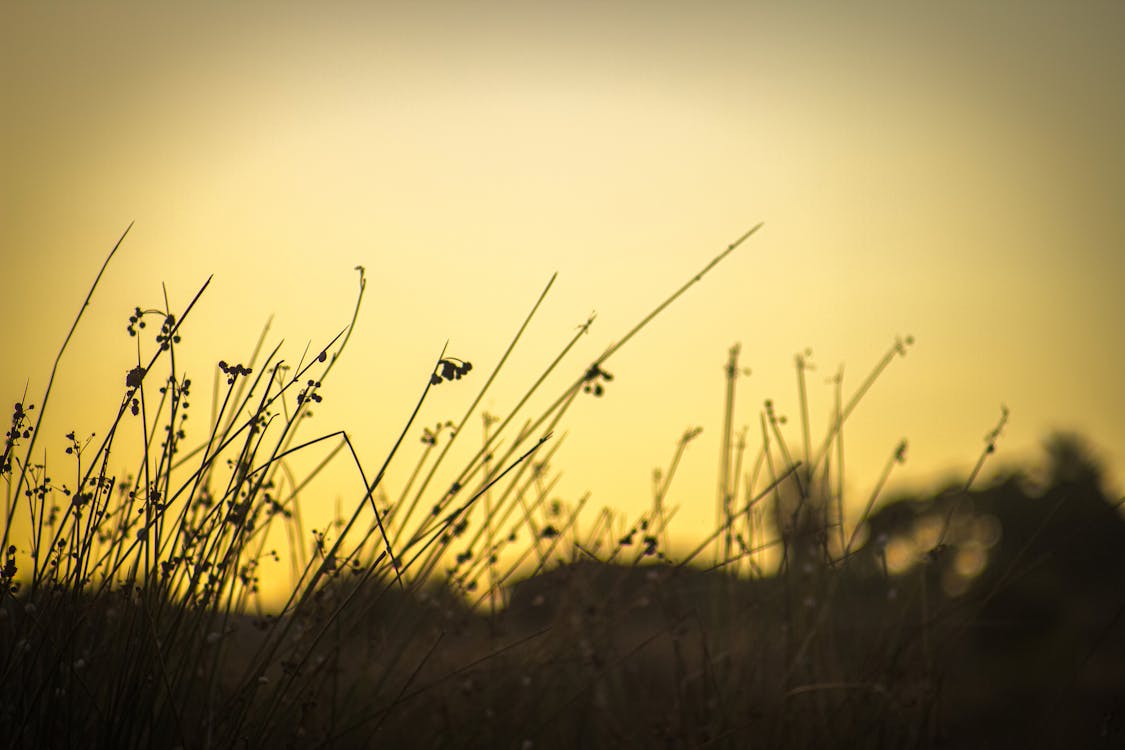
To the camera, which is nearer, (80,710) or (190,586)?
(190,586)

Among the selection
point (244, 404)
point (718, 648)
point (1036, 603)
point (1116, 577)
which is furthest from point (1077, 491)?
Result: point (1116, 577)

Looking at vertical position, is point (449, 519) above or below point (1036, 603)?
below

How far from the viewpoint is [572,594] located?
8.64 feet

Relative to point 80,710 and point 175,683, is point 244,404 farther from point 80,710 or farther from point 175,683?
point 80,710

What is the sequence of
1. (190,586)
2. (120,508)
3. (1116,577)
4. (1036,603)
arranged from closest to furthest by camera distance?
(190,586), (120,508), (1036,603), (1116,577)

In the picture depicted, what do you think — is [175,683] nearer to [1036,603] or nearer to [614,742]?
[614,742]

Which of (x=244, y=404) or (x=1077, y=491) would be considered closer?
(x=244, y=404)

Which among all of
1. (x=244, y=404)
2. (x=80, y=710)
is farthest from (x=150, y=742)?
(x=244, y=404)

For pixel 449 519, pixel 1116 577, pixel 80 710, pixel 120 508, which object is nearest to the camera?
pixel 449 519

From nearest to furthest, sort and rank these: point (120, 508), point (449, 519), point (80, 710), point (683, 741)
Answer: point (449, 519) → point (80, 710) → point (120, 508) → point (683, 741)

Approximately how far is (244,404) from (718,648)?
1707 millimetres

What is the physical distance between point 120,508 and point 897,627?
1853 mm

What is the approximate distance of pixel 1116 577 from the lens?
18.0m

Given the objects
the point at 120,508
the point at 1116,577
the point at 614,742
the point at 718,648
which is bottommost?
the point at 614,742
